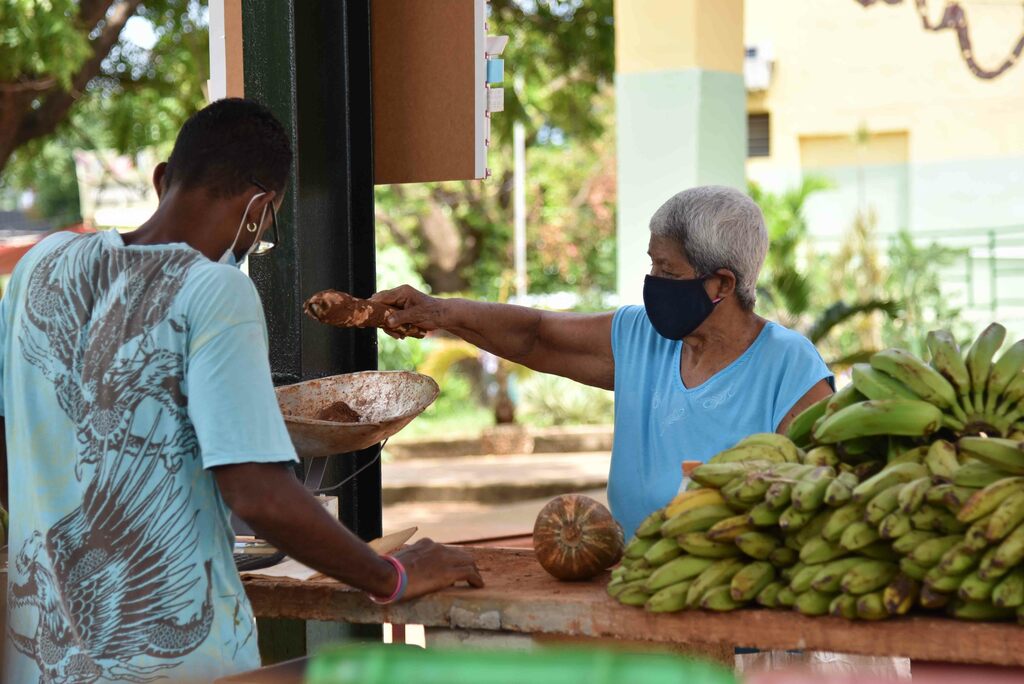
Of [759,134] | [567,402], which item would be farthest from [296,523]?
[759,134]

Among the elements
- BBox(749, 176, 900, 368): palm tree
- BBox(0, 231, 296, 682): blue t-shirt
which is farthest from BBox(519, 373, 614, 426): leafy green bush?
BBox(0, 231, 296, 682): blue t-shirt

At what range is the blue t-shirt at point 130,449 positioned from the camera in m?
2.04

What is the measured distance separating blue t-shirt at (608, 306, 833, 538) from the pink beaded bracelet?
87cm

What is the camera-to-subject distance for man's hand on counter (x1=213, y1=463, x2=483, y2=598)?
2010 millimetres

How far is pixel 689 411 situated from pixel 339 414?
0.91 m

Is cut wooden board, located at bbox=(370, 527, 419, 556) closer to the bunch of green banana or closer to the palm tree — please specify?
the bunch of green banana

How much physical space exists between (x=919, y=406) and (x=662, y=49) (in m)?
6.78

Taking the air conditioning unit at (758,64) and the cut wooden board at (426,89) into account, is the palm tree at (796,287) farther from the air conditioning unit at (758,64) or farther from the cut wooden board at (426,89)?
the cut wooden board at (426,89)

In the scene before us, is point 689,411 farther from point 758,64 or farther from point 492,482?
point 758,64

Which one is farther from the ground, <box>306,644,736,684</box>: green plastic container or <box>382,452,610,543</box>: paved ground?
<box>306,644,736,684</box>: green plastic container

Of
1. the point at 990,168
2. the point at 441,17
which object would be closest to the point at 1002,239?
the point at 990,168

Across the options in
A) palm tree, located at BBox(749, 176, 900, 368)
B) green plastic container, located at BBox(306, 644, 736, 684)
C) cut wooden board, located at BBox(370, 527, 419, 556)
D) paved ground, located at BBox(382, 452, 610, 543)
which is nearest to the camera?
green plastic container, located at BBox(306, 644, 736, 684)

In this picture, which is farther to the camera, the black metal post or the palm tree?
the palm tree

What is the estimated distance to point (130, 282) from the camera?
2066mm
